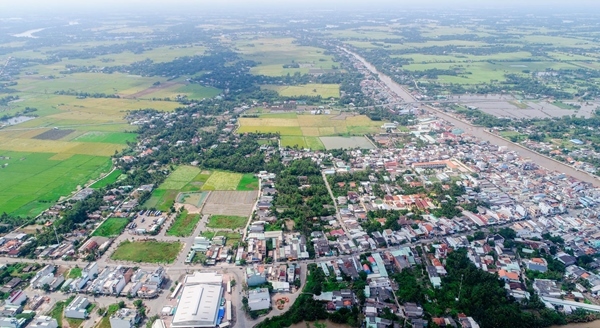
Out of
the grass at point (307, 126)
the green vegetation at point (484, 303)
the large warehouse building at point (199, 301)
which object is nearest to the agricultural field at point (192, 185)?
the large warehouse building at point (199, 301)

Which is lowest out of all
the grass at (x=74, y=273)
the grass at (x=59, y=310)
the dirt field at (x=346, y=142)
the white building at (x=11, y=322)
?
the grass at (x=59, y=310)

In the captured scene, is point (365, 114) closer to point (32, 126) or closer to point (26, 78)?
point (32, 126)

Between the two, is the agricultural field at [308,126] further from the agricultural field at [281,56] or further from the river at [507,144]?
the agricultural field at [281,56]

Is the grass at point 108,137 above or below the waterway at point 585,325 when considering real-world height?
above

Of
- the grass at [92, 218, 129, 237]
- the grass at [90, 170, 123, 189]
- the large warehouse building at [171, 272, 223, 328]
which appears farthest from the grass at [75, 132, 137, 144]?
the large warehouse building at [171, 272, 223, 328]

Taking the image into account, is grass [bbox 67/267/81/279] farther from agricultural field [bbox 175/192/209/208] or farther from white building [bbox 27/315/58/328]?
agricultural field [bbox 175/192/209/208]

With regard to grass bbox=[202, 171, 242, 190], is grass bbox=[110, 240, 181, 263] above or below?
below

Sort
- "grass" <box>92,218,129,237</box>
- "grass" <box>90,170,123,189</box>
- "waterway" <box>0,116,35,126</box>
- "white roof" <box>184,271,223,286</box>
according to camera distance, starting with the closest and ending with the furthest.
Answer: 1. "white roof" <box>184,271,223,286</box>
2. "grass" <box>92,218,129,237</box>
3. "grass" <box>90,170,123,189</box>
4. "waterway" <box>0,116,35,126</box>
